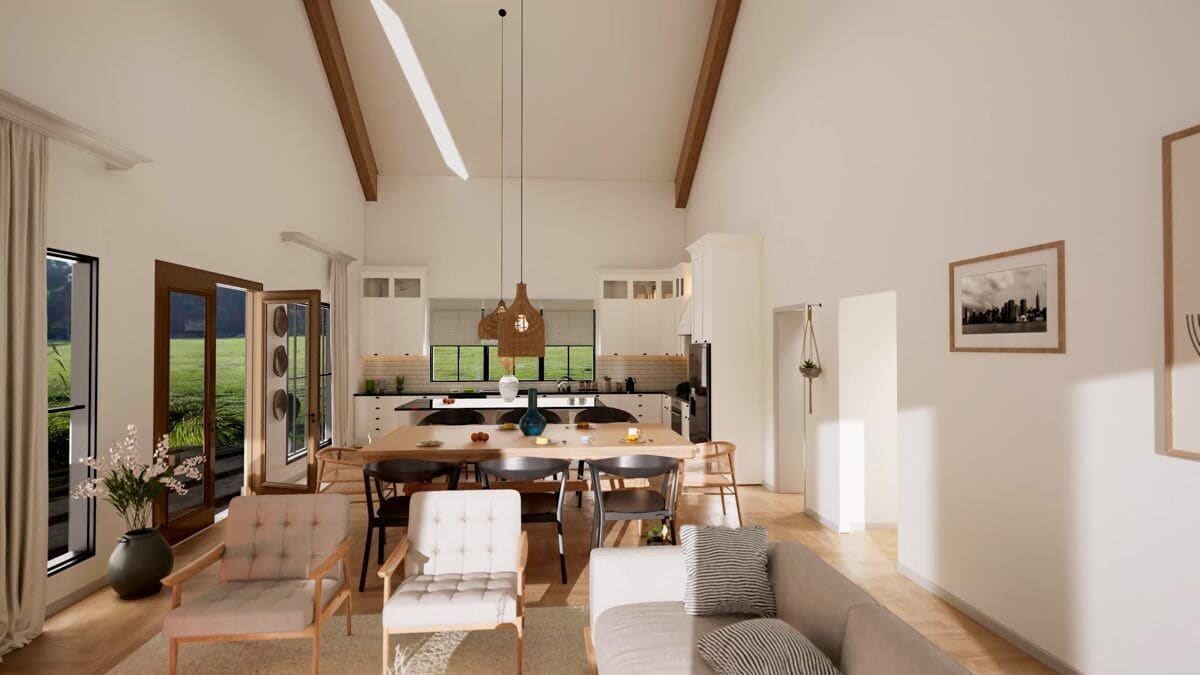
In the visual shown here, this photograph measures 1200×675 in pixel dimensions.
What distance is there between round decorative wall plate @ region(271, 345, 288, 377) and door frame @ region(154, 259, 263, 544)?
0.83 meters

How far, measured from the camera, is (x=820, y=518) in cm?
554

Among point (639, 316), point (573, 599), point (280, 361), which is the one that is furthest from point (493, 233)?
point (573, 599)

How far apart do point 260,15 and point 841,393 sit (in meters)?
6.47

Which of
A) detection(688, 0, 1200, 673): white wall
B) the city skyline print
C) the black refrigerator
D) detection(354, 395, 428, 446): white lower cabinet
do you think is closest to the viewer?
detection(688, 0, 1200, 673): white wall

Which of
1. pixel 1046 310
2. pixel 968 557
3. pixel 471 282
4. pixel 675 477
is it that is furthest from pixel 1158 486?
pixel 471 282

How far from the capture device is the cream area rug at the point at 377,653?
3020mm

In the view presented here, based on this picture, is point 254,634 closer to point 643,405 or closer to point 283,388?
point 283,388

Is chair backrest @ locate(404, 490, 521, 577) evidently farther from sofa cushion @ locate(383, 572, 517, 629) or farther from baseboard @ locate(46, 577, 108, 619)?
baseboard @ locate(46, 577, 108, 619)

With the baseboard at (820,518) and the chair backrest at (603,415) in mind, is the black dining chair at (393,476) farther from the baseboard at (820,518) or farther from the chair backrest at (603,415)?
the baseboard at (820,518)

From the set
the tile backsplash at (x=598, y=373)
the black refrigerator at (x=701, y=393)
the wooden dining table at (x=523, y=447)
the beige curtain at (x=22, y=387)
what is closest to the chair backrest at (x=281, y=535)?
the beige curtain at (x=22, y=387)

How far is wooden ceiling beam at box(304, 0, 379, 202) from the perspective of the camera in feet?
23.0

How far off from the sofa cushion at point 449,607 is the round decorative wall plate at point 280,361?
419cm

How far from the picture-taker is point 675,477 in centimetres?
442

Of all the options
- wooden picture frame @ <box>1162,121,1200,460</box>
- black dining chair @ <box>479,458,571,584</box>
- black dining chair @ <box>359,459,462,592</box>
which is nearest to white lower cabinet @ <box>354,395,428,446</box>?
black dining chair @ <box>359,459,462,592</box>
